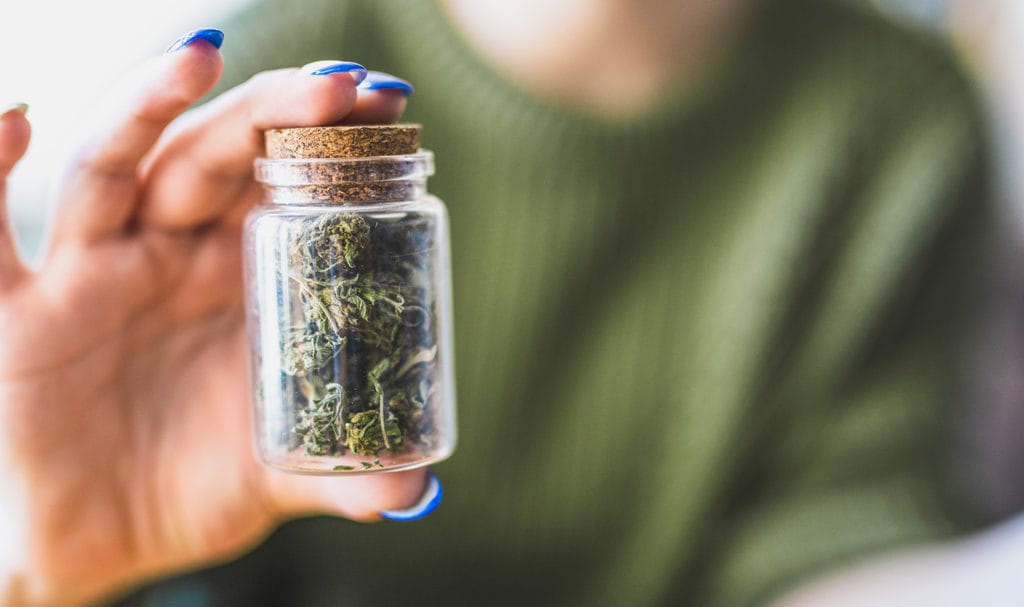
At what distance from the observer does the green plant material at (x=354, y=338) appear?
71 cm

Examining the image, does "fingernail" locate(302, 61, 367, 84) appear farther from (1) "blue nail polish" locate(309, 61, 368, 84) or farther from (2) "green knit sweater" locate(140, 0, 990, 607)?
(2) "green knit sweater" locate(140, 0, 990, 607)

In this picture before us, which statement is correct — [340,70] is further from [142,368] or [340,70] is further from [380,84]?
[142,368]

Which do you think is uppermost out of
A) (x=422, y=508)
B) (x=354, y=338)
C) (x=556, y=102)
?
(x=556, y=102)

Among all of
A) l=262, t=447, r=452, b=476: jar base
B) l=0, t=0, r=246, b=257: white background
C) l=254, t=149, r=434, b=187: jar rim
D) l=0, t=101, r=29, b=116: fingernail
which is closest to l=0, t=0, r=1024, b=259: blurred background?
l=0, t=0, r=246, b=257: white background

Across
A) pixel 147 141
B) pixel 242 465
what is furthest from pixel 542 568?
pixel 147 141

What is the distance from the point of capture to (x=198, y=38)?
0.71 meters

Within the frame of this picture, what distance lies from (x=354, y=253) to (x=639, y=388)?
2.82 ft

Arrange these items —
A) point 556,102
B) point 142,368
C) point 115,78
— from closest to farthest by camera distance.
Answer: point 142,368, point 115,78, point 556,102

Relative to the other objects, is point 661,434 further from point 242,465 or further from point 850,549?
point 242,465

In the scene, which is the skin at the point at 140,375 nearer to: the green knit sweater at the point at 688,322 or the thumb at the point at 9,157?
the thumb at the point at 9,157

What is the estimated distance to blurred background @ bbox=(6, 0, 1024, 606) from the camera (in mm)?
1016

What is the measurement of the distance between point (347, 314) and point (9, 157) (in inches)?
12.2

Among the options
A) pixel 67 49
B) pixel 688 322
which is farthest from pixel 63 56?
pixel 688 322

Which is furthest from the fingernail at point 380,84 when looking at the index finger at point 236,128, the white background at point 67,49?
the white background at point 67,49
